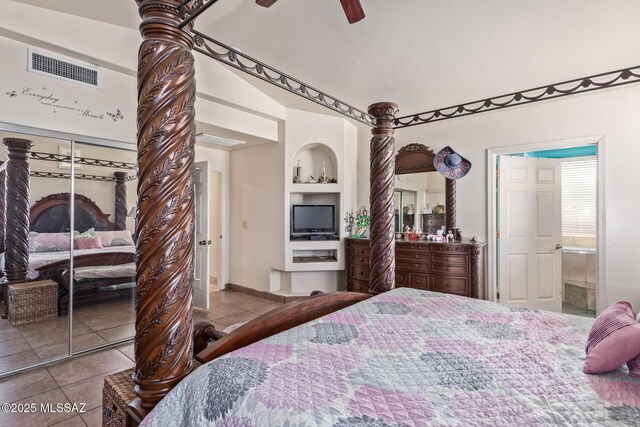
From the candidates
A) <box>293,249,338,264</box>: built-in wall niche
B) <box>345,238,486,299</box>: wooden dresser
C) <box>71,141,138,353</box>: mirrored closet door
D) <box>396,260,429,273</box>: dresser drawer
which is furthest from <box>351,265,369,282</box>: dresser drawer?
<box>71,141,138,353</box>: mirrored closet door

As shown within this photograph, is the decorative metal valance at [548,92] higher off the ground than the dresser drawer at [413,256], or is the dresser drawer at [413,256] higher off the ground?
the decorative metal valance at [548,92]

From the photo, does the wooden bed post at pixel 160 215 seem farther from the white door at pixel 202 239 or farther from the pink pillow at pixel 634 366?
the white door at pixel 202 239

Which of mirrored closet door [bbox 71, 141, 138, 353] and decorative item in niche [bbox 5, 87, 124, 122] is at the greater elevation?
decorative item in niche [bbox 5, 87, 124, 122]

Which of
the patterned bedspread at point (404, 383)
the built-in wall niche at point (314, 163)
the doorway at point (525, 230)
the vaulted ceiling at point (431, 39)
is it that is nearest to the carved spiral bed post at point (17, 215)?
the vaulted ceiling at point (431, 39)

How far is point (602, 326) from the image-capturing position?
123 cm

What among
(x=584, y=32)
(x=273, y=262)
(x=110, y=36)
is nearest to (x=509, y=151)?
(x=584, y=32)

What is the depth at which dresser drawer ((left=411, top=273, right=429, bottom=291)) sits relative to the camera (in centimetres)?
393

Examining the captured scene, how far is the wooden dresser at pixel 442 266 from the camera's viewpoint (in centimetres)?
375

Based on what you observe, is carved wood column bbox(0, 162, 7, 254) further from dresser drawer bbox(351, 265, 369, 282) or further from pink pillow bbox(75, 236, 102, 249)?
dresser drawer bbox(351, 265, 369, 282)

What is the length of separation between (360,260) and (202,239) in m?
2.15

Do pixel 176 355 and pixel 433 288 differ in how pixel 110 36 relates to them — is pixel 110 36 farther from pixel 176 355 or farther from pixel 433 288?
pixel 433 288

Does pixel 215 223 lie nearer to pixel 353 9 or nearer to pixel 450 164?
pixel 450 164

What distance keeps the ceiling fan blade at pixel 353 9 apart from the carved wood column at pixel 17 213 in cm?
275

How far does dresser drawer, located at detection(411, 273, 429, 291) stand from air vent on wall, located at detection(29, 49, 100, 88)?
3.99 m
